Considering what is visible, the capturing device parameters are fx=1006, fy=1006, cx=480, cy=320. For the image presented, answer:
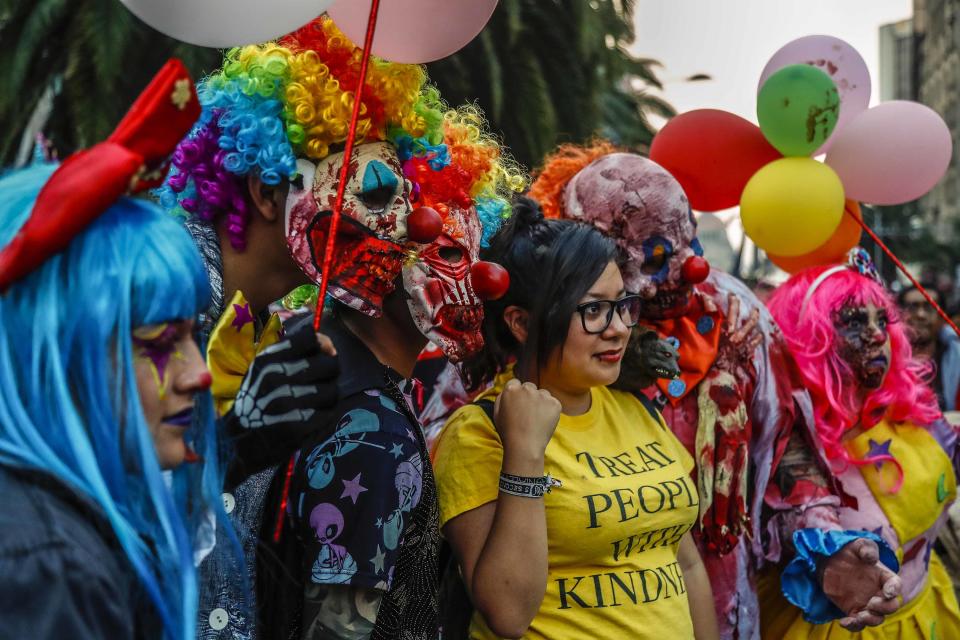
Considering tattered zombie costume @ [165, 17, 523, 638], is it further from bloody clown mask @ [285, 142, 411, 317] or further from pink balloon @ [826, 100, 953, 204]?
pink balloon @ [826, 100, 953, 204]

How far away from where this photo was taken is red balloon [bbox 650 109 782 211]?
3.47 m

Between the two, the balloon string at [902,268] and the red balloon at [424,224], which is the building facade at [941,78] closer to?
the balloon string at [902,268]

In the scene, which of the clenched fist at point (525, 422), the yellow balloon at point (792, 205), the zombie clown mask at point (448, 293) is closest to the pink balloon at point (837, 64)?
the yellow balloon at point (792, 205)

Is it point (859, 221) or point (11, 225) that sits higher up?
point (11, 225)

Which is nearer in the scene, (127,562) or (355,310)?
(127,562)

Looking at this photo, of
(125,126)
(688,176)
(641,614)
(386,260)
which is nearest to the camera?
(125,126)

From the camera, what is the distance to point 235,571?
79.1 inches

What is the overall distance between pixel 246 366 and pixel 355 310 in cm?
40

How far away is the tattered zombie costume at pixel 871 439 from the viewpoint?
3498 millimetres

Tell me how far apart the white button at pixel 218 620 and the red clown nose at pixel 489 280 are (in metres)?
0.91

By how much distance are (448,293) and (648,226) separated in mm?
853

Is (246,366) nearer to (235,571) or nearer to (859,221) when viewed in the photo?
(235,571)

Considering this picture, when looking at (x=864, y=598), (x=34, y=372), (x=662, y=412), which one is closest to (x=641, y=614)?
(x=662, y=412)

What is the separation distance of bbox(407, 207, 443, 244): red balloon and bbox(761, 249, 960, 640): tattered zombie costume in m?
1.84
